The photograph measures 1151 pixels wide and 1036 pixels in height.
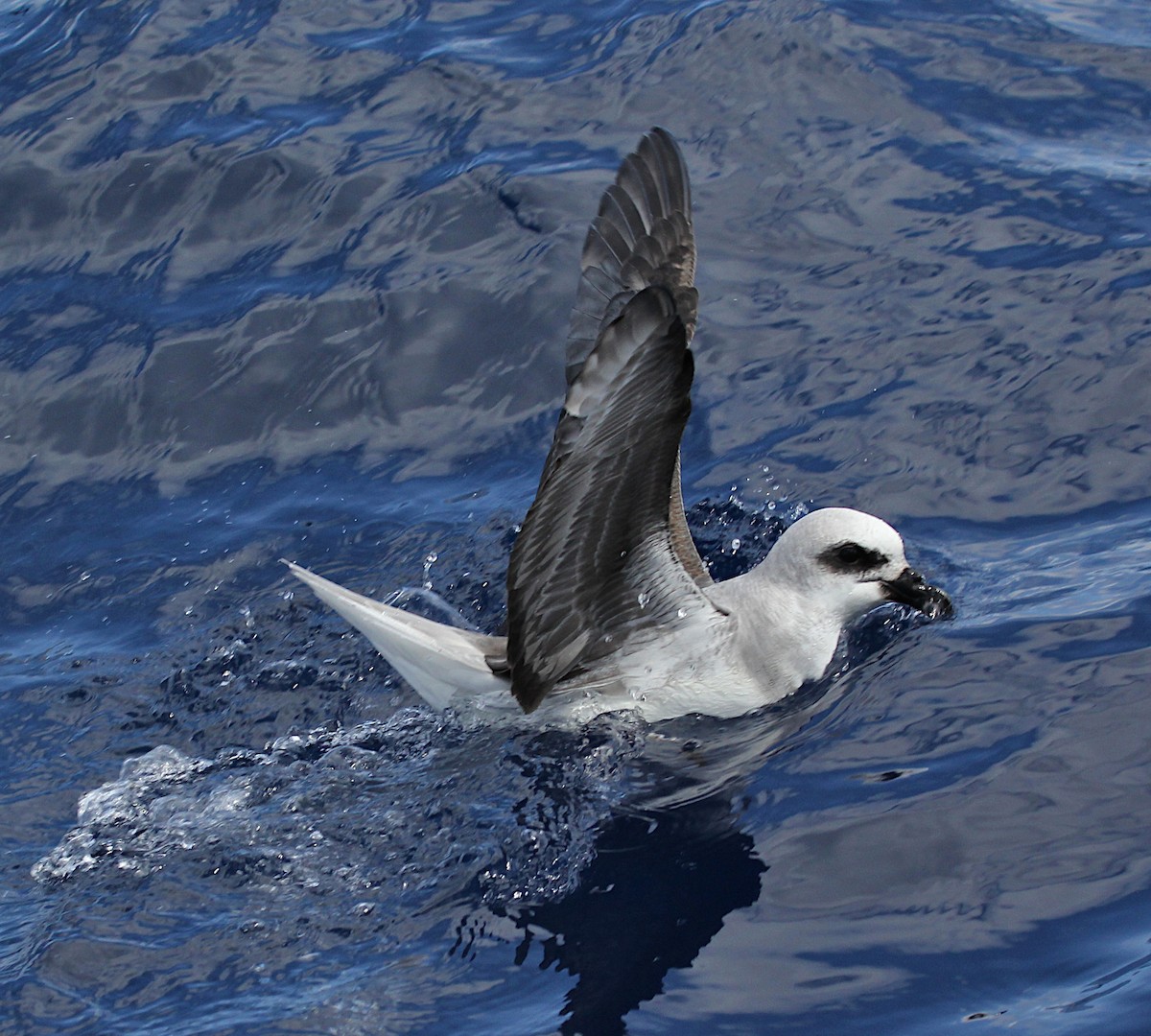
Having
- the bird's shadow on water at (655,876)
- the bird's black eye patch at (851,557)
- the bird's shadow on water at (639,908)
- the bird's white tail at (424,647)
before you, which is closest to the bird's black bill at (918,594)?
the bird's black eye patch at (851,557)

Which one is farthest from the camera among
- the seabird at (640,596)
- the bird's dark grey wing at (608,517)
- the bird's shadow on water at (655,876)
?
the seabird at (640,596)

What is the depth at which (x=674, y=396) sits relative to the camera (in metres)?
4.94

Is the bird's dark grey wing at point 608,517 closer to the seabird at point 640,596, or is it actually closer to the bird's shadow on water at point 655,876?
the seabird at point 640,596

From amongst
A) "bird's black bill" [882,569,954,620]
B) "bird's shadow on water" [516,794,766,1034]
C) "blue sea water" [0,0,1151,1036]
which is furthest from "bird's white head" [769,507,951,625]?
"bird's shadow on water" [516,794,766,1034]

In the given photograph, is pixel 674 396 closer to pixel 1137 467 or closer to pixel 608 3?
pixel 1137 467

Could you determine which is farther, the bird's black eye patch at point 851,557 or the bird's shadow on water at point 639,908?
the bird's black eye patch at point 851,557

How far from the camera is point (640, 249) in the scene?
6.81 meters

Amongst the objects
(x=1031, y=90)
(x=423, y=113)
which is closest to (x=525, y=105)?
(x=423, y=113)

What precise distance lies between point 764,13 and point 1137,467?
15.6ft

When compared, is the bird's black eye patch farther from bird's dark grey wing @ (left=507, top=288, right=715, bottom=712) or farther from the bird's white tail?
the bird's white tail

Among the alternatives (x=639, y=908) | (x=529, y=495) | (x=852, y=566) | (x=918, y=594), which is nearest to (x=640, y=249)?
(x=529, y=495)

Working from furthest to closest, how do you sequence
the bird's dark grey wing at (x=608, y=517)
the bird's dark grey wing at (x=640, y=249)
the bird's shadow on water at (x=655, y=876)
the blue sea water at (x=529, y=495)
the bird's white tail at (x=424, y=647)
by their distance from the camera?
the bird's dark grey wing at (x=640, y=249) → the bird's white tail at (x=424, y=647) → the blue sea water at (x=529, y=495) → the bird's shadow on water at (x=655, y=876) → the bird's dark grey wing at (x=608, y=517)

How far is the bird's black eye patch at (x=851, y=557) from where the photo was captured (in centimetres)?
656

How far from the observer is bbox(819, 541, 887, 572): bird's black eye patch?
6562 millimetres
